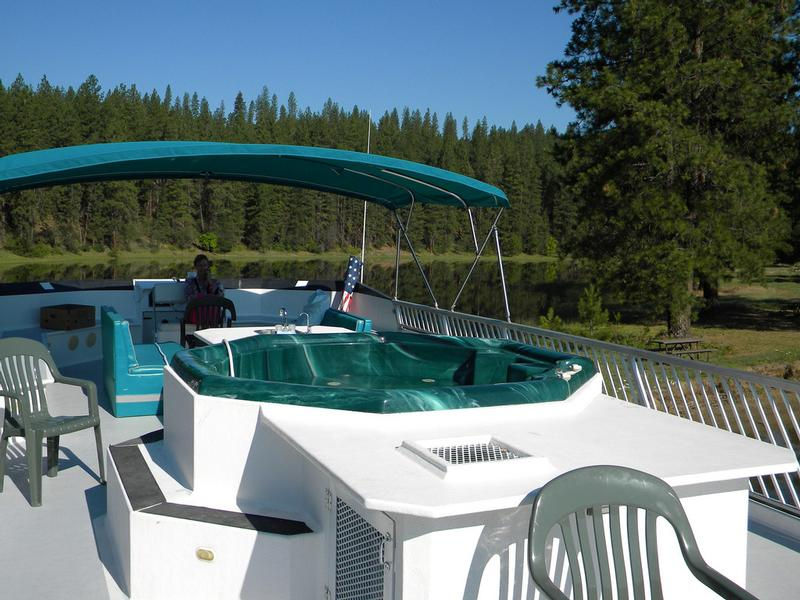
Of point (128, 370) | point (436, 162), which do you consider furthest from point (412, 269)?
point (128, 370)

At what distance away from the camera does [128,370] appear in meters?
5.89

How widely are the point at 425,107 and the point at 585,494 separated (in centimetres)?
9091

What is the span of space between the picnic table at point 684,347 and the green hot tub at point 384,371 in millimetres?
8354

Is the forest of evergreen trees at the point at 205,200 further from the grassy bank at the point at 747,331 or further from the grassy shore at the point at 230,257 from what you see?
the grassy bank at the point at 747,331

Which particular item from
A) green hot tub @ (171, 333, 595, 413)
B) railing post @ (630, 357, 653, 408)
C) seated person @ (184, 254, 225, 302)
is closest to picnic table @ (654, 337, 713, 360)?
seated person @ (184, 254, 225, 302)

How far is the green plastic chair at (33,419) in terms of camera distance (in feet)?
12.9

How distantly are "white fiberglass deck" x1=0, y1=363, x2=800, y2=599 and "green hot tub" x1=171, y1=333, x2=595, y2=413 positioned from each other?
12cm

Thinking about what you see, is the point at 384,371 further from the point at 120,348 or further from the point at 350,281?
the point at 350,281

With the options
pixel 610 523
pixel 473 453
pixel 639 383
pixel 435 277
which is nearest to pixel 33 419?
pixel 473 453

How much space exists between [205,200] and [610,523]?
47.3 m

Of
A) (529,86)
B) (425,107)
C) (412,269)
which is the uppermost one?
(425,107)

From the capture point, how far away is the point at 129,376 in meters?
5.89

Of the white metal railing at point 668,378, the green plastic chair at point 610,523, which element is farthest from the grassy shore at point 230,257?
the green plastic chair at point 610,523

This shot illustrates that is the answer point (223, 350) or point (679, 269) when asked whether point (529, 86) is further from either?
point (223, 350)
